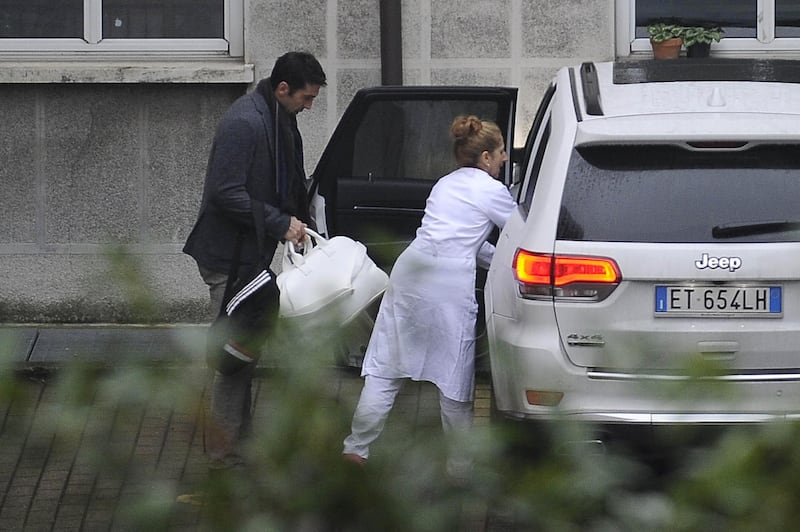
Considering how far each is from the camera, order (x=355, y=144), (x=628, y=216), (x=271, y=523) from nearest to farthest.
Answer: (x=271, y=523)
(x=628, y=216)
(x=355, y=144)

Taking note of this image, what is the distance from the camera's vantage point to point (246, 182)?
18.9 ft

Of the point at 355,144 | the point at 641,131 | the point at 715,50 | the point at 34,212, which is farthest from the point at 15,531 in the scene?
the point at 715,50

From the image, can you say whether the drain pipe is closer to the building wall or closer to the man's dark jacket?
the building wall

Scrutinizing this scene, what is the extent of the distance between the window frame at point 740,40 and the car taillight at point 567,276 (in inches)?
201

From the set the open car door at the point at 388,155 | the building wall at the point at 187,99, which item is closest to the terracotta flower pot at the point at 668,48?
the building wall at the point at 187,99

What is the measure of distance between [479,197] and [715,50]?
458 cm

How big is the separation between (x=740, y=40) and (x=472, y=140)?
15.0 feet

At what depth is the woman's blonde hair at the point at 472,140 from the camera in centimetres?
575

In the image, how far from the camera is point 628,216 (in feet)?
15.9

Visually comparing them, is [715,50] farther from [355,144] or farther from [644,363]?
[644,363]

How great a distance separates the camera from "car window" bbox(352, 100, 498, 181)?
7.41 m

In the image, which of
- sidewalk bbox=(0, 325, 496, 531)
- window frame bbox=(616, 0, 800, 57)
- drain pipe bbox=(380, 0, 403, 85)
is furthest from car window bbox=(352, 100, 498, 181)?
sidewalk bbox=(0, 325, 496, 531)

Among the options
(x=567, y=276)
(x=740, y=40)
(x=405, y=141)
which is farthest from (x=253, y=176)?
(x=740, y=40)

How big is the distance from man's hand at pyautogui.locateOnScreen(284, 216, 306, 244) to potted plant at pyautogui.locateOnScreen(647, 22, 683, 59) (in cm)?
447
